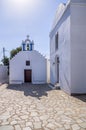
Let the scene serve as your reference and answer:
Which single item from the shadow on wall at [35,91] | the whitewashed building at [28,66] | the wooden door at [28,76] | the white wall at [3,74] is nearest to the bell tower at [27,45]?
the whitewashed building at [28,66]

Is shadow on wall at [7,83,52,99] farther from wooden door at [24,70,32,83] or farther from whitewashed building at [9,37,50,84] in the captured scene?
wooden door at [24,70,32,83]

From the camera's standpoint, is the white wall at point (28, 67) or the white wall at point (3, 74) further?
the white wall at point (3, 74)

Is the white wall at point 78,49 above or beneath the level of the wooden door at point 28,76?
above

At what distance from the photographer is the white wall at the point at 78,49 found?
37.7 feet

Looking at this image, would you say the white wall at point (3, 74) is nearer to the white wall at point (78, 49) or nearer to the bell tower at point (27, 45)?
the bell tower at point (27, 45)

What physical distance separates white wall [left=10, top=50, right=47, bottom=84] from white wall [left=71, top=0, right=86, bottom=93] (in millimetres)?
11238

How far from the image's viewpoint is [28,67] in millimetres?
22781

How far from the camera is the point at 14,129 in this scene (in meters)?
5.24

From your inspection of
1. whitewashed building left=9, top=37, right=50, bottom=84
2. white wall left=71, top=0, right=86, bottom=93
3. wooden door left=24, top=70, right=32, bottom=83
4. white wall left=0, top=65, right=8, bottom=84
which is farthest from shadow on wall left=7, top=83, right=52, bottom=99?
white wall left=0, top=65, right=8, bottom=84

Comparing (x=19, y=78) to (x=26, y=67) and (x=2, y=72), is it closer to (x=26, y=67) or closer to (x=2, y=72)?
(x=26, y=67)

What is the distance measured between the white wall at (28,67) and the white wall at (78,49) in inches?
442

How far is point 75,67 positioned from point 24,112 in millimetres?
5713

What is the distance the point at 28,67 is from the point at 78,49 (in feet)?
40.2

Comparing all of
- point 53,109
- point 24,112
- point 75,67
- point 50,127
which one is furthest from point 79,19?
point 50,127
